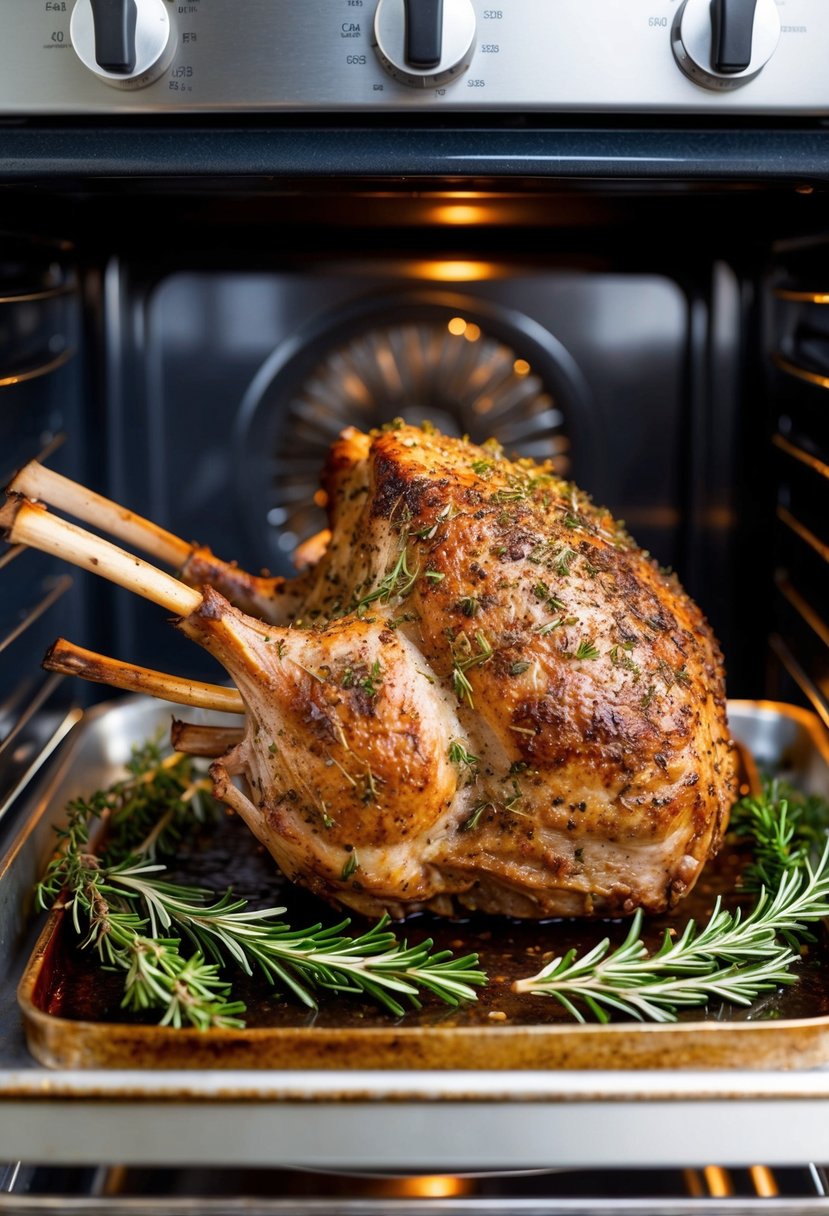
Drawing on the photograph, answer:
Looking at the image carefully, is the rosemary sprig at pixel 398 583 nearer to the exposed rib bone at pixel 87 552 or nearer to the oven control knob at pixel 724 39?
the exposed rib bone at pixel 87 552

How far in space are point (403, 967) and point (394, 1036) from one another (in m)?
0.14

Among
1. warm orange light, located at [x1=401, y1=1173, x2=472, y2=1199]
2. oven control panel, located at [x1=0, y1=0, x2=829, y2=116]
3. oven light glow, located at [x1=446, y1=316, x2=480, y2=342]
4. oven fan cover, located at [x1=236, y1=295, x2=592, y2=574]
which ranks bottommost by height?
warm orange light, located at [x1=401, y1=1173, x2=472, y2=1199]

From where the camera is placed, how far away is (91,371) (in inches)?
78.8

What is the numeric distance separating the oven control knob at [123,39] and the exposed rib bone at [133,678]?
2.12 ft

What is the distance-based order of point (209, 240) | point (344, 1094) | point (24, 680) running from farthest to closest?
point (209, 240) → point (24, 680) → point (344, 1094)

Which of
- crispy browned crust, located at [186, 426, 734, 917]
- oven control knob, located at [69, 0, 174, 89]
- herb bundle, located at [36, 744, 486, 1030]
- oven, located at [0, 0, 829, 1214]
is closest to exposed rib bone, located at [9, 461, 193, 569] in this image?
oven, located at [0, 0, 829, 1214]

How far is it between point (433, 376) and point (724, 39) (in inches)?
32.1

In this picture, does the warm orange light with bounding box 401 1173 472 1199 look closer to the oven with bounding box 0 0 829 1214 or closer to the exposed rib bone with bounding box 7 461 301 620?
the oven with bounding box 0 0 829 1214

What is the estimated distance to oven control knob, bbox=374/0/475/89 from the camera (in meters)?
1.23

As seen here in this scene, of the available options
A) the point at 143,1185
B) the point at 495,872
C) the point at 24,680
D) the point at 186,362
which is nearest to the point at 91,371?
the point at 186,362

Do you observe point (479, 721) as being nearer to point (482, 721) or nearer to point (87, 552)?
point (482, 721)

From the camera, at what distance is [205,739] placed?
1.62 meters

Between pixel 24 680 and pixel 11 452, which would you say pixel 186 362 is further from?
pixel 24 680

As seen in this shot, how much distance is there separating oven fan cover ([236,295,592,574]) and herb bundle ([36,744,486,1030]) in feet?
2.27
